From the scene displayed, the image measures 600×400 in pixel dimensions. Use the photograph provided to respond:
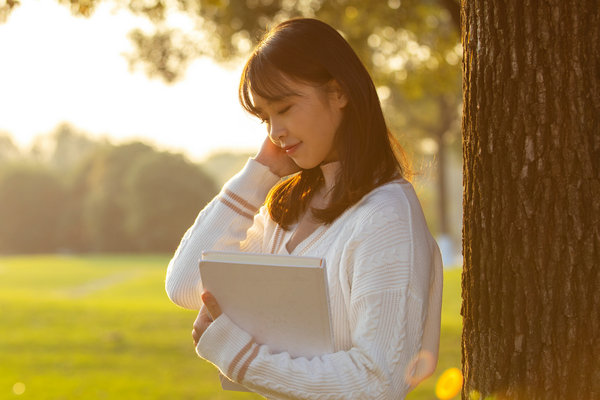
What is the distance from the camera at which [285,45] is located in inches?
89.1

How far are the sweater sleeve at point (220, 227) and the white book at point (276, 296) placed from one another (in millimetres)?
459

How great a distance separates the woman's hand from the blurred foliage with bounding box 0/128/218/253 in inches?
1480

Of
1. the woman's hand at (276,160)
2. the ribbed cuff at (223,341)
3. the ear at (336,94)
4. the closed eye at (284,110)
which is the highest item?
the ear at (336,94)

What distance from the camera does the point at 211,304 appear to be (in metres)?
2.17

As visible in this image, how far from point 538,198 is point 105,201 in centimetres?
4393

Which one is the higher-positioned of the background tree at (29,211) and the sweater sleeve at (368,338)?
the sweater sleeve at (368,338)

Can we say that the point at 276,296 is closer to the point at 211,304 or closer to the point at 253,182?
the point at 211,304

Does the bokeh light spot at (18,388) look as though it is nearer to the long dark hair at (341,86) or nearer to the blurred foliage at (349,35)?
the blurred foliage at (349,35)

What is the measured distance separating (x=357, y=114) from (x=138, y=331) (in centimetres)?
1097

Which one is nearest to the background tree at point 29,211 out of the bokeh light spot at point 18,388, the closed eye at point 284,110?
the bokeh light spot at point 18,388

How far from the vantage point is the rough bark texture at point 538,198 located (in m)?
2.13

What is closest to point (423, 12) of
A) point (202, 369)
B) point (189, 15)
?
point (189, 15)

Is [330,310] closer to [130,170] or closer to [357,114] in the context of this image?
[357,114]

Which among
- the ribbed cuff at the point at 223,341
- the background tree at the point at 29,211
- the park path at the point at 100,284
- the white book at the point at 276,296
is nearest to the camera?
the white book at the point at 276,296
